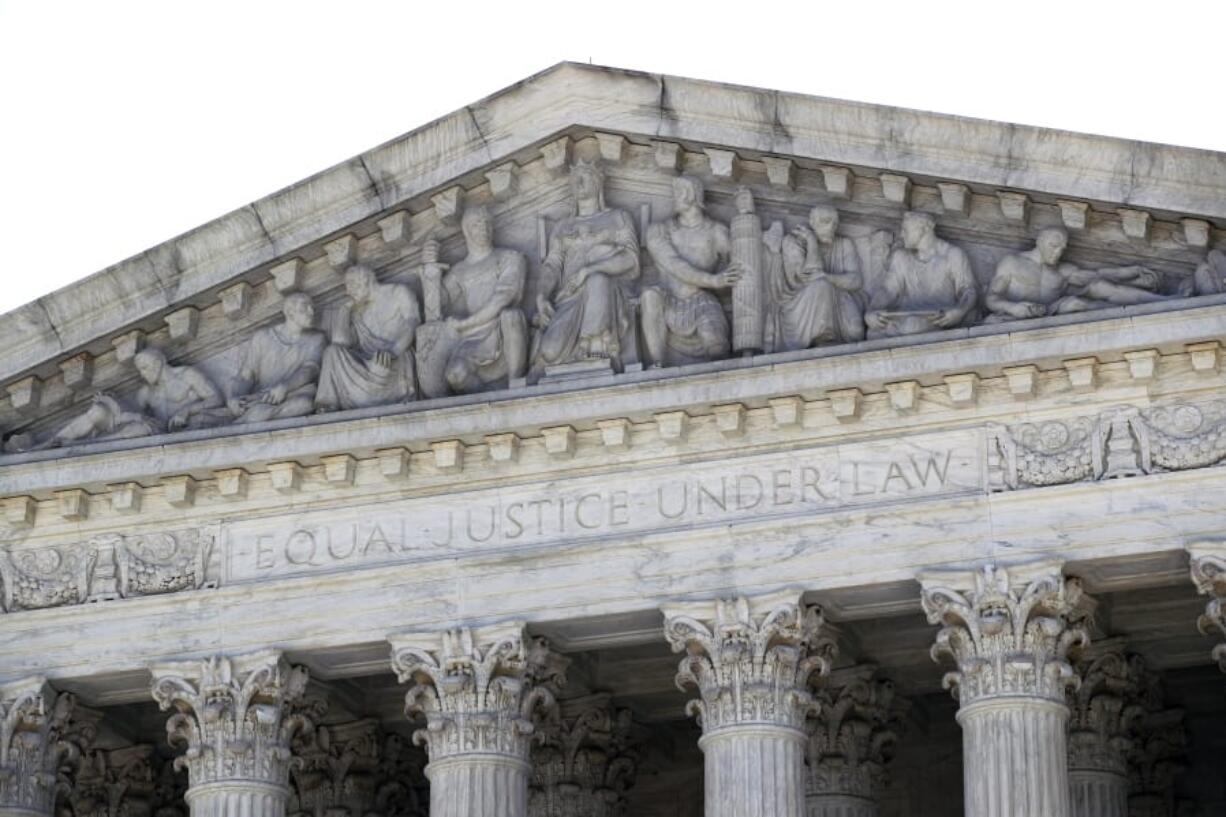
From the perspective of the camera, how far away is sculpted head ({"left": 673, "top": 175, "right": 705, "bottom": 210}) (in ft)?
135

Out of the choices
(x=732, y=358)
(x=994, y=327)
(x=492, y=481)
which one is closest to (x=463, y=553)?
(x=492, y=481)

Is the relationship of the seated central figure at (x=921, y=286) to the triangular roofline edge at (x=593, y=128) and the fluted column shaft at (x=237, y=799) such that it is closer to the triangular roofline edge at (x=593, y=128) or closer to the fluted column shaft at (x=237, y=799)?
the triangular roofline edge at (x=593, y=128)

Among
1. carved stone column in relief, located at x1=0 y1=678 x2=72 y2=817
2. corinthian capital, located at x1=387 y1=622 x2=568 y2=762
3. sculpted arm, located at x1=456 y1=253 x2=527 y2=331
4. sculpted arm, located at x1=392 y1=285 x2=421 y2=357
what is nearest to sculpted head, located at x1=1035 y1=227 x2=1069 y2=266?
sculpted arm, located at x1=456 y1=253 x2=527 y2=331

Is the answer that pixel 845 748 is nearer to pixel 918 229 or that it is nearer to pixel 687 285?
pixel 687 285

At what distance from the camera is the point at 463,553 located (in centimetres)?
4088

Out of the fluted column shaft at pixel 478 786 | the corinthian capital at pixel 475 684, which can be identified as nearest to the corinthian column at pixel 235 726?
the corinthian capital at pixel 475 684

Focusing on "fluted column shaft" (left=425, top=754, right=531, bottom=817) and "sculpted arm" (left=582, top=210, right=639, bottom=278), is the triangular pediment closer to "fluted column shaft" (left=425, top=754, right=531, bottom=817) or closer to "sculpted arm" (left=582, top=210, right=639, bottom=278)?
"sculpted arm" (left=582, top=210, right=639, bottom=278)

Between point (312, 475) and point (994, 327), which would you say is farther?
point (312, 475)

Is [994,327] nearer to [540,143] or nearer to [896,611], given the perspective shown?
[896,611]

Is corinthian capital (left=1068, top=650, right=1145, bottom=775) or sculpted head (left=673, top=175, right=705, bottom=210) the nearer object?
sculpted head (left=673, top=175, right=705, bottom=210)

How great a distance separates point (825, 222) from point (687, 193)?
1624 mm

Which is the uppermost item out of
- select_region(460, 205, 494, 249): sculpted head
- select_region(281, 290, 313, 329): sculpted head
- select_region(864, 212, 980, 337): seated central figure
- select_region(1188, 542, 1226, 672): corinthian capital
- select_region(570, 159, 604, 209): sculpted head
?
select_region(570, 159, 604, 209): sculpted head

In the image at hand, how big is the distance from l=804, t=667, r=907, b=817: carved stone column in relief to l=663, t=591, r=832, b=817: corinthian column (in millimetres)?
2355

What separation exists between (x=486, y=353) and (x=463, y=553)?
2.26 m
